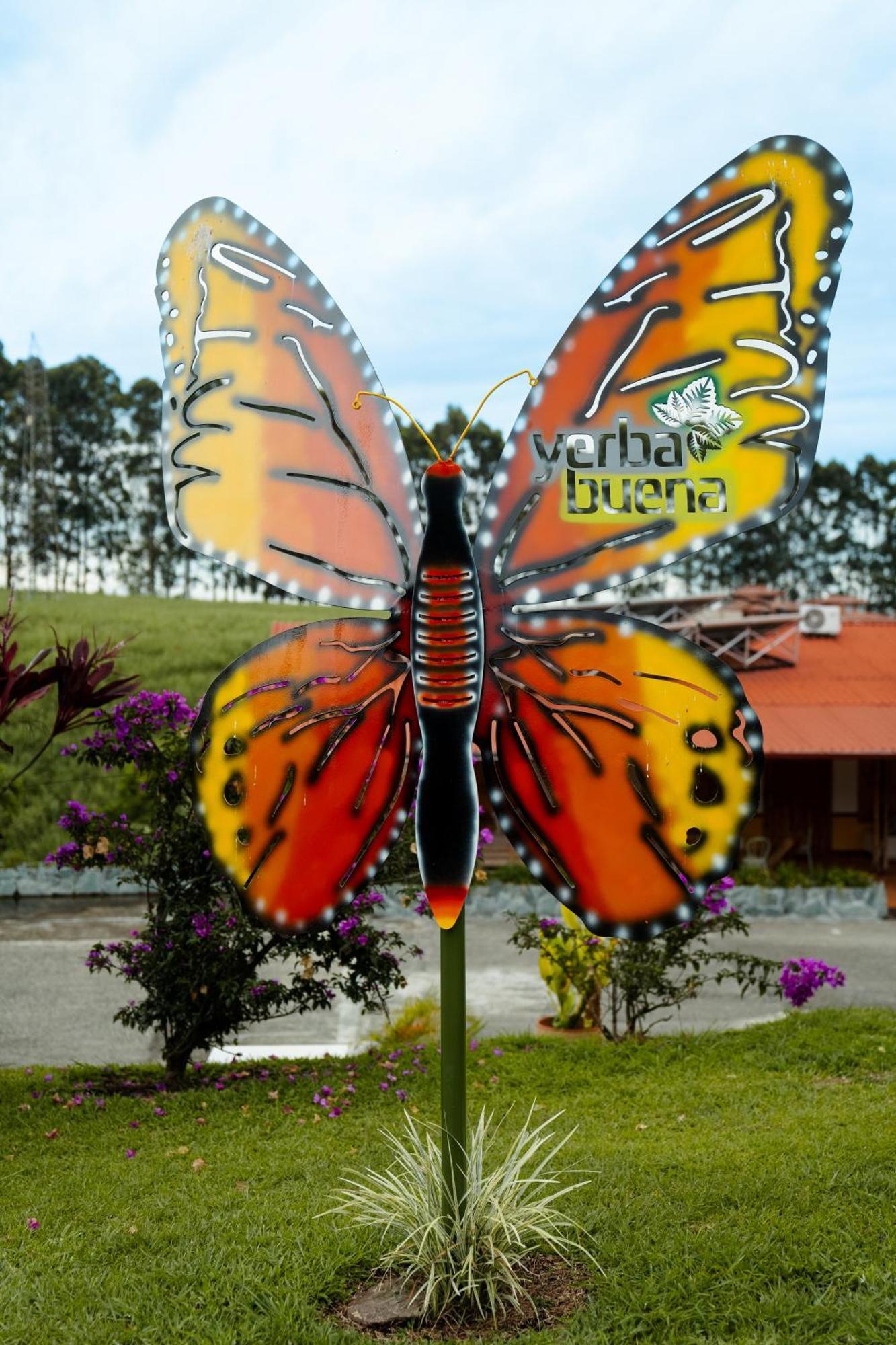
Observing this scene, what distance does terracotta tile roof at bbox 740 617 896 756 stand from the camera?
47.5 ft

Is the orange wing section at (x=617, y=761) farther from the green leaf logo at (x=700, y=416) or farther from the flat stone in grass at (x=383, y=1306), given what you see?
the flat stone in grass at (x=383, y=1306)

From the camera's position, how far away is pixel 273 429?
3570mm

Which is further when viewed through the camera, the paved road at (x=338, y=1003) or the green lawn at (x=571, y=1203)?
the paved road at (x=338, y=1003)

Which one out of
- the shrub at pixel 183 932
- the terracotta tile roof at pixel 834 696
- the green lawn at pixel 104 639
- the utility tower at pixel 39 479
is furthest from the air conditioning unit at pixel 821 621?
the utility tower at pixel 39 479

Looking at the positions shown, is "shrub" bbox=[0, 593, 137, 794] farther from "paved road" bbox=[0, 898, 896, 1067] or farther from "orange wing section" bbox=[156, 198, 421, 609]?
"paved road" bbox=[0, 898, 896, 1067]

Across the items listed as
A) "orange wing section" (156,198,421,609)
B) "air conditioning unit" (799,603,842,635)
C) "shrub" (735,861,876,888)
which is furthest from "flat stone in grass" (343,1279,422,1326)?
"air conditioning unit" (799,603,842,635)

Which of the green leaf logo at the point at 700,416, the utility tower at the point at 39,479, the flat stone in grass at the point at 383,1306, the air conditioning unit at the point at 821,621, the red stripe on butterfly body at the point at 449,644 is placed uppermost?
the utility tower at the point at 39,479

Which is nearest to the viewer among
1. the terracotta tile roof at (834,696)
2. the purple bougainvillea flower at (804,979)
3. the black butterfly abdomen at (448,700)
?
the black butterfly abdomen at (448,700)

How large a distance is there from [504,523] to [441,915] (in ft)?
3.61

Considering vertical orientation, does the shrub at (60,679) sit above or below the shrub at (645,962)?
above

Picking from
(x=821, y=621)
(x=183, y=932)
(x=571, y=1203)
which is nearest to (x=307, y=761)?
(x=571, y=1203)

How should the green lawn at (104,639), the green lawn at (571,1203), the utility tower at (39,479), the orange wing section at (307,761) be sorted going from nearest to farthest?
the green lawn at (571,1203) < the orange wing section at (307,761) < the green lawn at (104,639) < the utility tower at (39,479)

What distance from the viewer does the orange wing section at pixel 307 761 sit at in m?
3.41

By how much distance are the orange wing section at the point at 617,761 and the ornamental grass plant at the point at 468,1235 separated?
2.45ft
